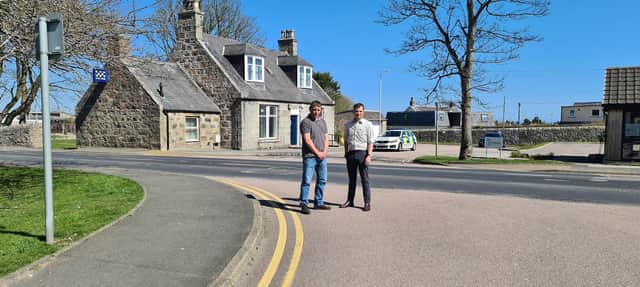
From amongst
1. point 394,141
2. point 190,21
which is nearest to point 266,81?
point 190,21

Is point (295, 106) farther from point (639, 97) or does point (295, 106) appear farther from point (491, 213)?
point (491, 213)

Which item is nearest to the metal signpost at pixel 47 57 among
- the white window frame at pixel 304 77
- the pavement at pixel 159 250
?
the pavement at pixel 159 250

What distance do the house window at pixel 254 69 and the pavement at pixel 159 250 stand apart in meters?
22.1

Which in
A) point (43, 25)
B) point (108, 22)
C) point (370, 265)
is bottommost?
point (370, 265)

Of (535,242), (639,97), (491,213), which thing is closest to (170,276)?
(535,242)

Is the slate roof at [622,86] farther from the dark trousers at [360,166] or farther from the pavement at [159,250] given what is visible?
the pavement at [159,250]

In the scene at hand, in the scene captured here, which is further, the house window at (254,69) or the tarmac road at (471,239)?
the house window at (254,69)

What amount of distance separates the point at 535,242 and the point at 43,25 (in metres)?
6.73

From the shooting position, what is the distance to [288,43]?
40062 millimetres

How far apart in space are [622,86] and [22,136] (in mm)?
35034

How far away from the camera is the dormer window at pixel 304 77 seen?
35559 mm

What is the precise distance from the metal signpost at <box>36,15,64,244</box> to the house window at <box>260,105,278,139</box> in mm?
24652

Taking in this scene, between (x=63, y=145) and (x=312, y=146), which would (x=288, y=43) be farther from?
(x=312, y=146)

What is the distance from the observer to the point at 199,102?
94.6ft
